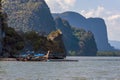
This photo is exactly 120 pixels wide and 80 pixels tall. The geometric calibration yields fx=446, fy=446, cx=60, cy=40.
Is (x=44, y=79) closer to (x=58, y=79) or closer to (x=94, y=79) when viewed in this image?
(x=58, y=79)

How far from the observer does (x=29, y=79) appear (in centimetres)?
6806

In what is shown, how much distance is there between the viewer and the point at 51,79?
229 feet

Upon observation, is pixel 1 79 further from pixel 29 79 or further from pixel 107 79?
pixel 107 79

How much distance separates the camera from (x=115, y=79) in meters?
70.6

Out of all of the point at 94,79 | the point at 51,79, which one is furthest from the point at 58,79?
the point at 94,79

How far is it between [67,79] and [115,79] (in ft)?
25.1

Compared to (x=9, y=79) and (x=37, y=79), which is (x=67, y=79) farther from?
(x=9, y=79)

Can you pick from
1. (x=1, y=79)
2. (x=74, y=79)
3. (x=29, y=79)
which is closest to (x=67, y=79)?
(x=74, y=79)

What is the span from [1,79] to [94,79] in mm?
14521

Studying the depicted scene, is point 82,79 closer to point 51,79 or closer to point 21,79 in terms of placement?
point 51,79

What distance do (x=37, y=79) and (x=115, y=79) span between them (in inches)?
487

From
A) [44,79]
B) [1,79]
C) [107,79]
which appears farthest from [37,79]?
[107,79]

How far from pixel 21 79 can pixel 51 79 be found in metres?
4.83

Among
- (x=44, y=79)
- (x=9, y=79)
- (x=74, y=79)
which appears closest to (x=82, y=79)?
(x=74, y=79)
